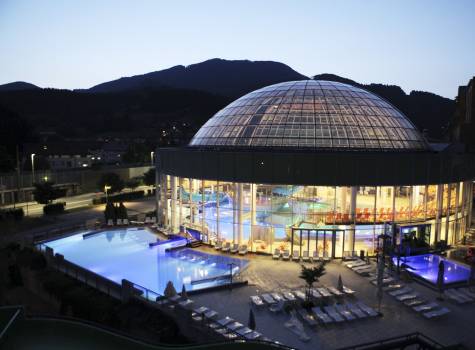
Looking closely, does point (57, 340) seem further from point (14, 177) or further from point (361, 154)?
point (14, 177)

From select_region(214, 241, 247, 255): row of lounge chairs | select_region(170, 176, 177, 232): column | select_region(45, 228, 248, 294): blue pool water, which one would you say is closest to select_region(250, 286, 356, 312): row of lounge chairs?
select_region(45, 228, 248, 294): blue pool water

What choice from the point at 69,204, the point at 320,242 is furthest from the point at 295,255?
the point at 69,204

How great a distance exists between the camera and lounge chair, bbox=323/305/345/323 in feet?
57.0

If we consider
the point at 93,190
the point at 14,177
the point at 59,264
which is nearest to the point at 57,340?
the point at 59,264

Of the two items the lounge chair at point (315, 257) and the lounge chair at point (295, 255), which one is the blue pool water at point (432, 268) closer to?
the lounge chair at point (315, 257)

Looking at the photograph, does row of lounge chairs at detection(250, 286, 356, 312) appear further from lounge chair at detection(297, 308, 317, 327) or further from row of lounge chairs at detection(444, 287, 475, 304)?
row of lounge chairs at detection(444, 287, 475, 304)

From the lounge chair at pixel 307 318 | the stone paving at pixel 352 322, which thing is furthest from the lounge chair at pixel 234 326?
the lounge chair at pixel 307 318

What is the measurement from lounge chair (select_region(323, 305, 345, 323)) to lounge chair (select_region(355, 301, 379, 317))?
1313mm

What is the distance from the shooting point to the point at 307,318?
1766 cm

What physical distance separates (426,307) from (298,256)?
9.72 meters

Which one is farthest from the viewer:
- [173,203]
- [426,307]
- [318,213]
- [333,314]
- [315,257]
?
[173,203]

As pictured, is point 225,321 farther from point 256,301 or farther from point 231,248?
point 231,248

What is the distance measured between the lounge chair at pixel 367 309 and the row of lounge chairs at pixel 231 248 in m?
10.7

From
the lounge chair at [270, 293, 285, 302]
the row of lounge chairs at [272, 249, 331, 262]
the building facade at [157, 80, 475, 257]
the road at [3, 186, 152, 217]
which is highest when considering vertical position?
the building facade at [157, 80, 475, 257]
